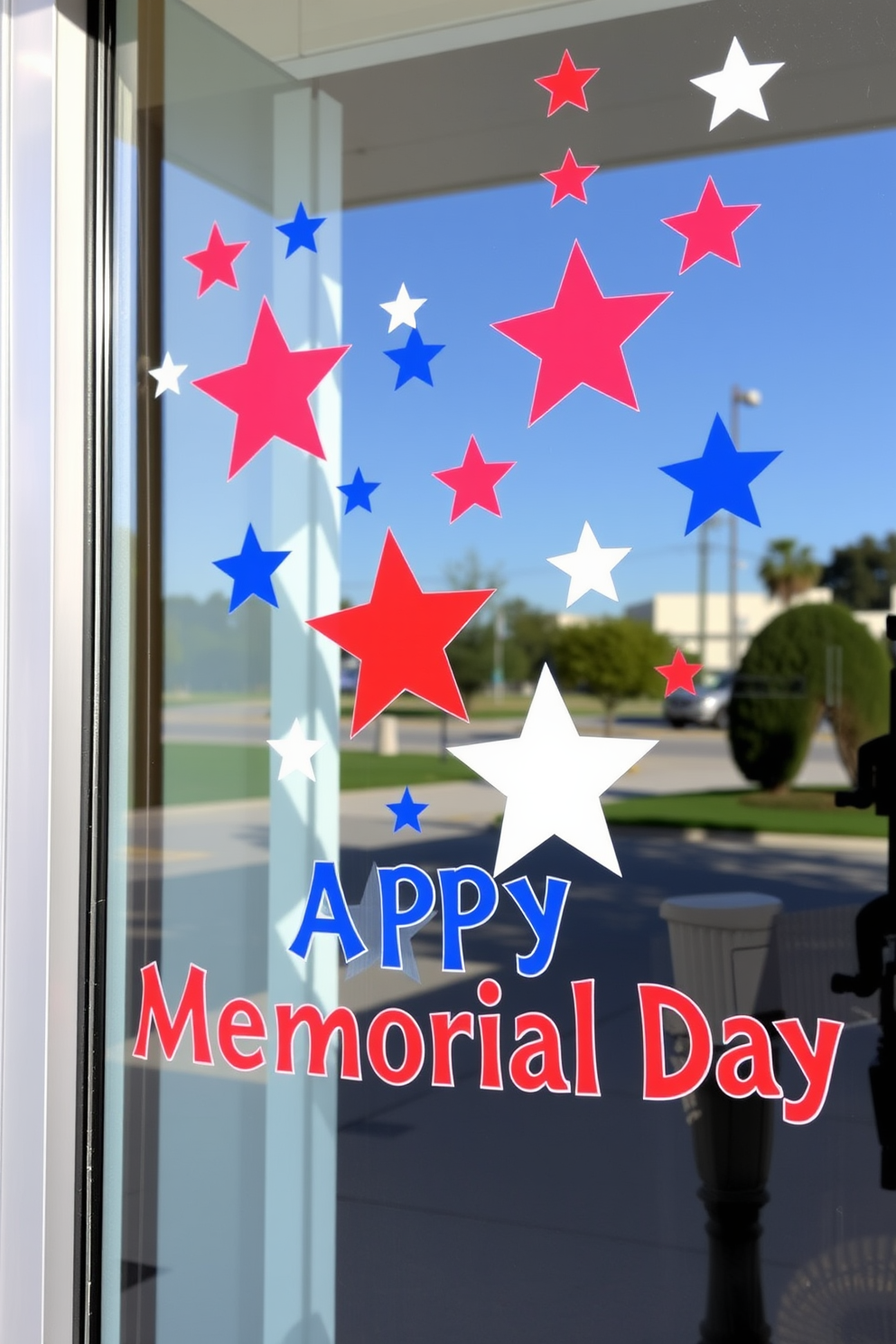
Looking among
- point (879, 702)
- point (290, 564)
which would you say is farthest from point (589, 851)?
point (290, 564)

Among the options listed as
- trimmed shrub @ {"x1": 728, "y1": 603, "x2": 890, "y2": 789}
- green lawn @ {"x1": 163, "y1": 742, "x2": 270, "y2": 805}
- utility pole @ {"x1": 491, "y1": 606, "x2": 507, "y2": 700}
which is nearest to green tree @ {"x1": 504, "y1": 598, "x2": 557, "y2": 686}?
utility pole @ {"x1": 491, "y1": 606, "x2": 507, "y2": 700}

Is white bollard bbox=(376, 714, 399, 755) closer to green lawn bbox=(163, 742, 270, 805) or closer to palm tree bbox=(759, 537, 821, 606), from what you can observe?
green lawn bbox=(163, 742, 270, 805)

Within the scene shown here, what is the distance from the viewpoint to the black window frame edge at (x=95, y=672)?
70.1 inches

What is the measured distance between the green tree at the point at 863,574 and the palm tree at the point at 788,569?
0.02 m

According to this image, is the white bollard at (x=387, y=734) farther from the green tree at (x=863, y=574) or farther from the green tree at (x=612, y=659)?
the green tree at (x=863, y=574)

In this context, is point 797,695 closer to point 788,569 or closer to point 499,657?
point 788,569

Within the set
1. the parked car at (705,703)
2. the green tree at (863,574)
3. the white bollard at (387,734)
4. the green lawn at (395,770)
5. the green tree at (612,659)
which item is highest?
the green tree at (863,574)

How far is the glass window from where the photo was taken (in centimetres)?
144

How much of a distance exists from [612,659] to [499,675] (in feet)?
0.46

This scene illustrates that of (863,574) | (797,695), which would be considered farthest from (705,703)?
(863,574)

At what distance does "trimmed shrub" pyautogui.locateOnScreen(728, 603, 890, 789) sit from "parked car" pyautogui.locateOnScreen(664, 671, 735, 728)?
0.4 inches

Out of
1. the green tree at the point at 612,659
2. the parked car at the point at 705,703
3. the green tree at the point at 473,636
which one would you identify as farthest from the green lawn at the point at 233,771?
the parked car at the point at 705,703

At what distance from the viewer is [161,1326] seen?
181cm

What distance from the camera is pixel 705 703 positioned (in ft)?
4.82
